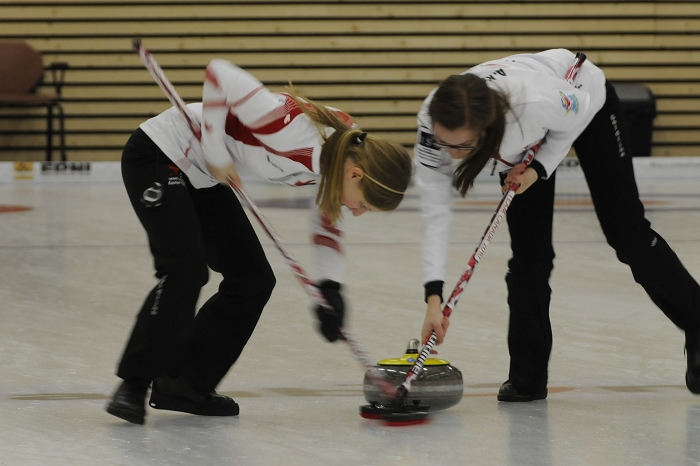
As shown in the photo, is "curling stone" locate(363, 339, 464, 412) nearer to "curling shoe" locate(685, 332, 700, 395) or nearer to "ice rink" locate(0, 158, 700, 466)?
"ice rink" locate(0, 158, 700, 466)

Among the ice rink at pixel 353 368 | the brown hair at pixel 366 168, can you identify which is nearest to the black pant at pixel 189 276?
the ice rink at pixel 353 368

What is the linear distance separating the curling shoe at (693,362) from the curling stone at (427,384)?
0.59 m

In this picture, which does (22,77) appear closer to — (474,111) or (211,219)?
(211,219)

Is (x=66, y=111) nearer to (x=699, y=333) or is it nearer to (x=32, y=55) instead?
(x=32, y=55)

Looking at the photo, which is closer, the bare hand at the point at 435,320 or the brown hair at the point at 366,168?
the brown hair at the point at 366,168

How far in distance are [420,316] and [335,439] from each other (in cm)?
141

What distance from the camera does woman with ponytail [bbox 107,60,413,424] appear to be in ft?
6.81

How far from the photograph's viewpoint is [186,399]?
7.63 ft

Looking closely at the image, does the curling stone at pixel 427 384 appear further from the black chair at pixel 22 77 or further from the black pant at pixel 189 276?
the black chair at pixel 22 77

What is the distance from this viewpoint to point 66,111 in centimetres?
946

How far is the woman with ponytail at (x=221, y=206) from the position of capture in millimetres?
2076

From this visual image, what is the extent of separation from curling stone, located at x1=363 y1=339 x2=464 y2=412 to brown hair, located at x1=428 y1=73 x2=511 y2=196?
45 centimetres

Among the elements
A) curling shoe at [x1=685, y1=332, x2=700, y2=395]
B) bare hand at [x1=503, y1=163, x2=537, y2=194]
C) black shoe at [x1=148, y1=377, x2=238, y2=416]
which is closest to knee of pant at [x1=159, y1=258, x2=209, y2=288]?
black shoe at [x1=148, y1=377, x2=238, y2=416]

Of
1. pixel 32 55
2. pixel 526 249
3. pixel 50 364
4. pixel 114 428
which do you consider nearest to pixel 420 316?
pixel 526 249
